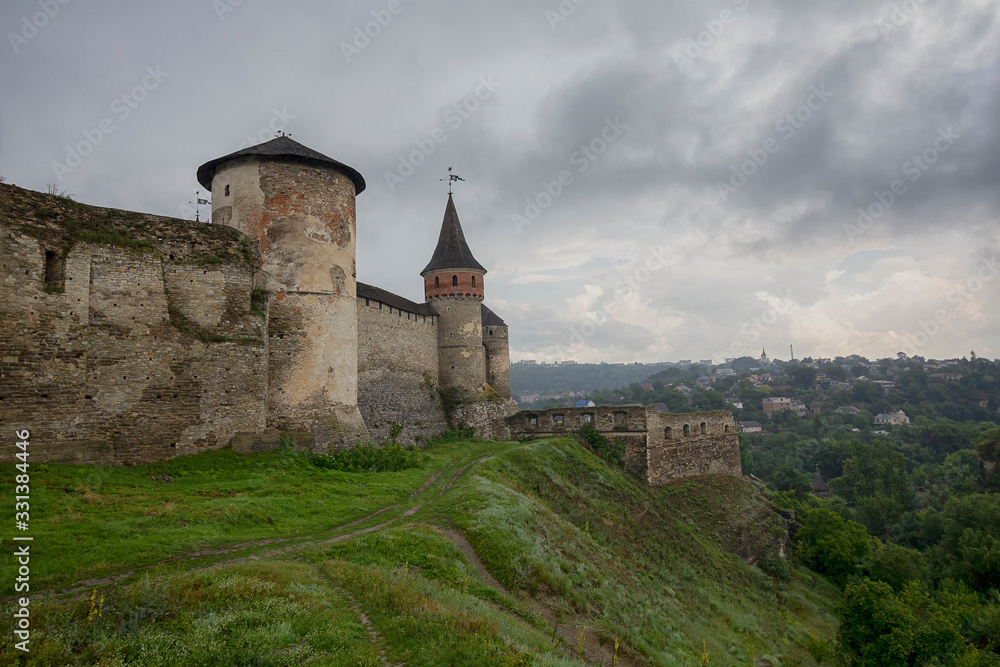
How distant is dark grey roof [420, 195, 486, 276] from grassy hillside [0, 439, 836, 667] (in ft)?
53.3

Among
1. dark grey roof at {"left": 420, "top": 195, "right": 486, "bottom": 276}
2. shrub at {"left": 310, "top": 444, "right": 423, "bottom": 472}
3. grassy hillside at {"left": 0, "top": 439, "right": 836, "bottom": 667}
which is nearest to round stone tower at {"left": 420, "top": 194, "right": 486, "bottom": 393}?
dark grey roof at {"left": 420, "top": 195, "right": 486, "bottom": 276}

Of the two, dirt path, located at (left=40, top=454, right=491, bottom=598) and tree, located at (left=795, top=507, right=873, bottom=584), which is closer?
dirt path, located at (left=40, top=454, right=491, bottom=598)

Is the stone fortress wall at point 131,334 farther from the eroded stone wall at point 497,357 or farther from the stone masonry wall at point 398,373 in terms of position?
the eroded stone wall at point 497,357

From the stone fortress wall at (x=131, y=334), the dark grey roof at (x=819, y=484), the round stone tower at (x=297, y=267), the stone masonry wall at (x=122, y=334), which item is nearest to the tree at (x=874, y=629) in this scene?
the round stone tower at (x=297, y=267)

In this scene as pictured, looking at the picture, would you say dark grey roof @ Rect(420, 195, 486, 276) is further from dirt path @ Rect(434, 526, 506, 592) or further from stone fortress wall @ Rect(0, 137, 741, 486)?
dirt path @ Rect(434, 526, 506, 592)

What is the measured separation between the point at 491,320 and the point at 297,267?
23.8 metres

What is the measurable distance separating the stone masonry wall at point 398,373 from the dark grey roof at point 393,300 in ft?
0.82

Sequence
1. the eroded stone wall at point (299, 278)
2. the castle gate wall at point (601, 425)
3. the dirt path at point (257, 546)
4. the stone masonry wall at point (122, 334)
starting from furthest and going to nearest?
the castle gate wall at point (601, 425) < the eroded stone wall at point (299, 278) < the stone masonry wall at point (122, 334) < the dirt path at point (257, 546)

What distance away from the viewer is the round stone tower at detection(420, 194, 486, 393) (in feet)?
123

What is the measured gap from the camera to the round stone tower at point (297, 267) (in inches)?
779

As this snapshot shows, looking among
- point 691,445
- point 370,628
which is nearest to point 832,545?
point 691,445

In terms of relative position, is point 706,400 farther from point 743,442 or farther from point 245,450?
point 245,450

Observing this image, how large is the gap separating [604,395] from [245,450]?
168632 millimetres

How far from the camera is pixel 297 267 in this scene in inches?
797
